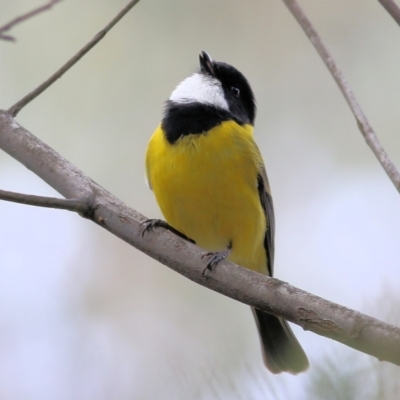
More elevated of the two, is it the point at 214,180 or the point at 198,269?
the point at 214,180

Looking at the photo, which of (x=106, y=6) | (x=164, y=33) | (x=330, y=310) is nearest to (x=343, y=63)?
(x=164, y=33)

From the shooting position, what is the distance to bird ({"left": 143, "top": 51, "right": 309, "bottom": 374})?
334 centimetres

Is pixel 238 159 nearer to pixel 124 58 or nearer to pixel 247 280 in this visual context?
pixel 247 280

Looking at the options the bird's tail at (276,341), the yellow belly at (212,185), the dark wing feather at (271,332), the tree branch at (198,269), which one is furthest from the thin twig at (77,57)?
the bird's tail at (276,341)

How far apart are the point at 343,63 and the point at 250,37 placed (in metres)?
0.82

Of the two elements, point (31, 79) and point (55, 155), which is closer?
point (55, 155)

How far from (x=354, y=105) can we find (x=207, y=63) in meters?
2.08

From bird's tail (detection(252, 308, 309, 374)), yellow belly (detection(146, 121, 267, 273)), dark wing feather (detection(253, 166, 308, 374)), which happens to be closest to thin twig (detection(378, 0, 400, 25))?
yellow belly (detection(146, 121, 267, 273))

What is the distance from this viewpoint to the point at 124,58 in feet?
18.5

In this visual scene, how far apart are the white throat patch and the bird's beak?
0.18 feet

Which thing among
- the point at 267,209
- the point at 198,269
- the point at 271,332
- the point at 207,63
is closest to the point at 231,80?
the point at 207,63

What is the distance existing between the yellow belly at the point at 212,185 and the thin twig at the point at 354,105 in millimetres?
1238

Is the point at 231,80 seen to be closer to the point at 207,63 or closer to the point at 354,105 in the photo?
the point at 207,63

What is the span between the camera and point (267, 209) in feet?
12.1
